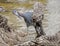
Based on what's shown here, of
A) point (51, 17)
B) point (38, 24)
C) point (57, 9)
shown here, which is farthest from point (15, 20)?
point (38, 24)

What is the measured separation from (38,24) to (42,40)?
2484 mm

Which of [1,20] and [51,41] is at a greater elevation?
[51,41]

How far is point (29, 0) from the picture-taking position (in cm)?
1309

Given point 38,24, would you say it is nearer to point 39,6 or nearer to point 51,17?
point 39,6

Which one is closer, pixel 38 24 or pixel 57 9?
pixel 38 24

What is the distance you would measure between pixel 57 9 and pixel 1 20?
568 cm

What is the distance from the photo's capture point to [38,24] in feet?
19.4

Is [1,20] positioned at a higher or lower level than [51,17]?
higher

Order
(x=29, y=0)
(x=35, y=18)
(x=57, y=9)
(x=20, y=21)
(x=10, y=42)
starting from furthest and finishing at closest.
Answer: (x=29, y=0), (x=57, y=9), (x=20, y=21), (x=35, y=18), (x=10, y=42)

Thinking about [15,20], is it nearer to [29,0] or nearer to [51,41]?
[29,0]

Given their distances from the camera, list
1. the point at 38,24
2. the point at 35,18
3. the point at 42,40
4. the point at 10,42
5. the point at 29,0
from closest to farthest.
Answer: the point at 42,40, the point at 10,42, the point at 35,18, the point at 38,24, the point at 29,0

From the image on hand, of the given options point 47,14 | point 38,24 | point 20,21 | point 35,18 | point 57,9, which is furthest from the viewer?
point 57,9

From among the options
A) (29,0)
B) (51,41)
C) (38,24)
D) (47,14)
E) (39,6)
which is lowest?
(29,0)

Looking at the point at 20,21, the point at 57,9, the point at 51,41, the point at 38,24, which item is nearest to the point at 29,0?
the point at 57,9
